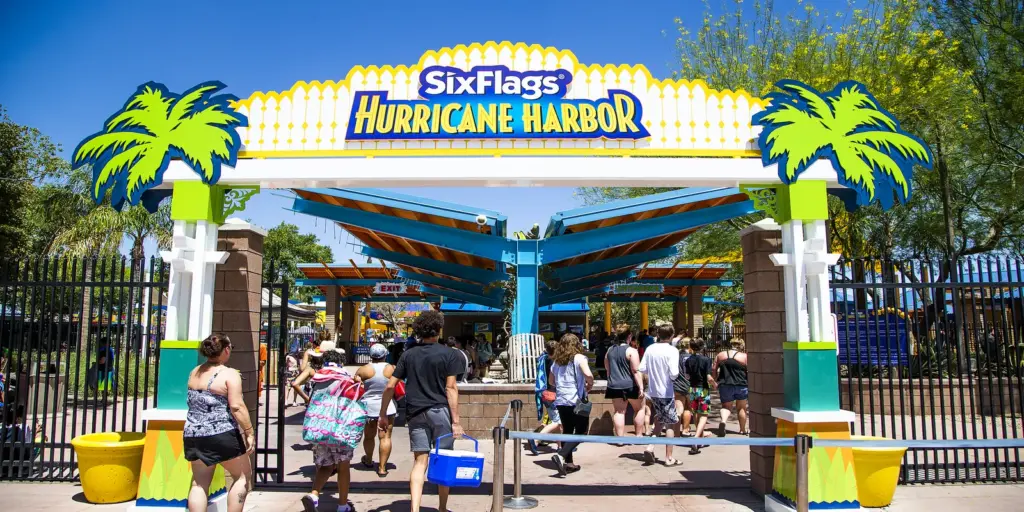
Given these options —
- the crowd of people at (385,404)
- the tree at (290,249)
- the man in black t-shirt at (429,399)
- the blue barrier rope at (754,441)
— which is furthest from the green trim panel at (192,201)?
the tree at (290,249)

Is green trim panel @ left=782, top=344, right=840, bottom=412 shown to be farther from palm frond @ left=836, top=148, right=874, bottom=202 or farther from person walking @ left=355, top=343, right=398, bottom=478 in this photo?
person walking @ left=355, top=343, right=398, bottom=478

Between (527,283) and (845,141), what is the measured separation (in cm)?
670

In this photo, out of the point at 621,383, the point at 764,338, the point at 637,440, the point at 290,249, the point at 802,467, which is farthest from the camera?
the point at 290,249

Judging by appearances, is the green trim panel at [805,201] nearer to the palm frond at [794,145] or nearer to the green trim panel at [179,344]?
the palm frond at [794,145]

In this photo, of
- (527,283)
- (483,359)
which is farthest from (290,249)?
(527,283)

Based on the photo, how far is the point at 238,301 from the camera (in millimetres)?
6973

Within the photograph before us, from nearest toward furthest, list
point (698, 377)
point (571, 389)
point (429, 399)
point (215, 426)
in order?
point (215, 426) < point (429, 399) < point (571, 389) < point (698, 377)

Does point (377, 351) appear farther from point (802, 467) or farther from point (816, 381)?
point (816, 381)

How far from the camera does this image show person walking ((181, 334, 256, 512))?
16.0ft

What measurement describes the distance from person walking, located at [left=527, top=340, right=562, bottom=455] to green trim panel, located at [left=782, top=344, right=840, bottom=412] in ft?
9.59

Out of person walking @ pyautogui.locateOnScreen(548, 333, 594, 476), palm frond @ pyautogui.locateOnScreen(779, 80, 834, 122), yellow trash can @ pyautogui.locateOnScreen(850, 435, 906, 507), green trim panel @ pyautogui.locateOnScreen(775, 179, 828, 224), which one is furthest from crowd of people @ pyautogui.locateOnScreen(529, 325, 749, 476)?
palm frond @ pyautogui.locateOnScreen(779, 80, 834, 122)

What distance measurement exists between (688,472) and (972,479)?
9.71 ft

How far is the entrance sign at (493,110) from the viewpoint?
670cm

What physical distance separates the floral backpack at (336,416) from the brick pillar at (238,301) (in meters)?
1.51
